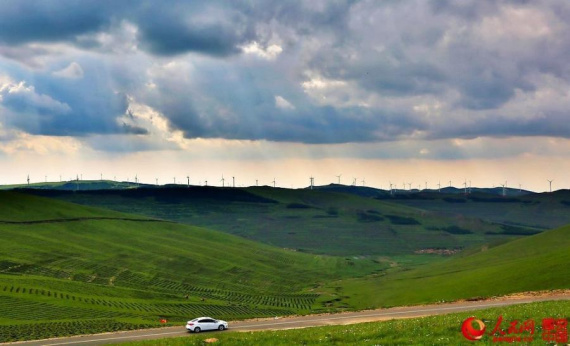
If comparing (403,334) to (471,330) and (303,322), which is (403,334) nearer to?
(471,330)

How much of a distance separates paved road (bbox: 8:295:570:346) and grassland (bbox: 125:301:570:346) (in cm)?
1217

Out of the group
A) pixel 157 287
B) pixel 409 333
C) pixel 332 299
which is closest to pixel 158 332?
pixel 409 333

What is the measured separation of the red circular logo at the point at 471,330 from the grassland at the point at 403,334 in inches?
15.9

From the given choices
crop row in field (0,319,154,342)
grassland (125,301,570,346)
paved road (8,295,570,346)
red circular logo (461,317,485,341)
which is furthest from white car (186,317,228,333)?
red circular logo (461,317,485,341)

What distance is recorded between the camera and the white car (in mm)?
63062

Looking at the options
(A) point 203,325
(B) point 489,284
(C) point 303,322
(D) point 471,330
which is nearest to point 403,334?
(D) point 471,330

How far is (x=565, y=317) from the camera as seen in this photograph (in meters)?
41.6

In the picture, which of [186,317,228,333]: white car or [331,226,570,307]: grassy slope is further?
[331,226,570,307]: grassy slope

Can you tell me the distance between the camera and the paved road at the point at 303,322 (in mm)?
59938

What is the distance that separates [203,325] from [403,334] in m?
29.3

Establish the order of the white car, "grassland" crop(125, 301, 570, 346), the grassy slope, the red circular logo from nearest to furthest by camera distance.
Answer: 1. the red circular logo
2. "grassland" crop(125, 301, 570, 346)
3. the white car
4. the grassy slope

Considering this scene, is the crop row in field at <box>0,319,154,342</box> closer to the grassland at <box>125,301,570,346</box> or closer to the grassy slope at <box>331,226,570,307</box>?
the grassland at <box>125,301,570,346</box>

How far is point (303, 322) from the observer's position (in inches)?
2472

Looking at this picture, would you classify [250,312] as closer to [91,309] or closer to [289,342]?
[91,309]
